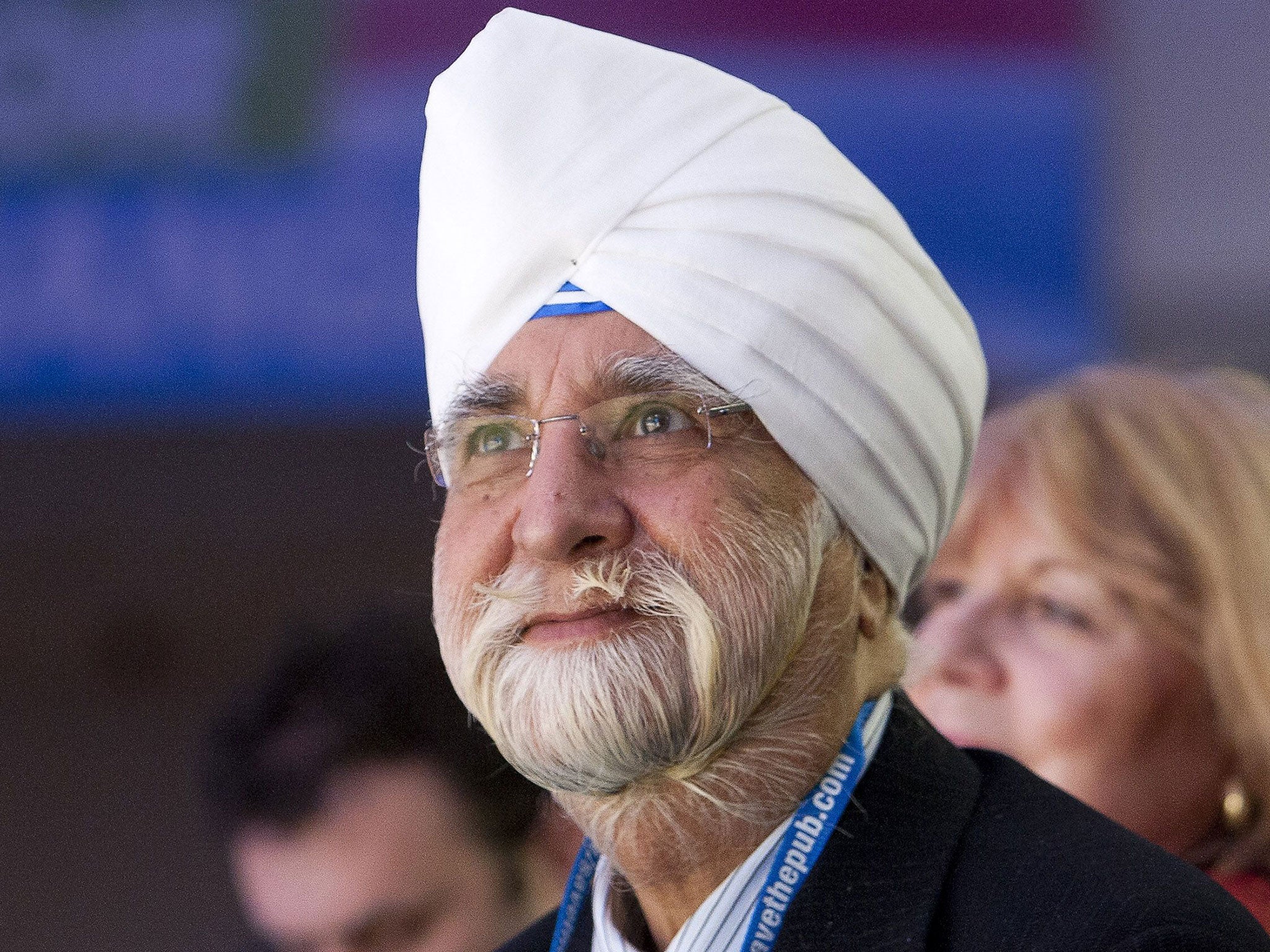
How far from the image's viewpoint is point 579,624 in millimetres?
1938

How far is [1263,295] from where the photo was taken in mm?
3514

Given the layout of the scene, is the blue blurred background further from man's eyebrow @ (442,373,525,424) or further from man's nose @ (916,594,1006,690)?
man's eyebrow @ (442,373,525,424)

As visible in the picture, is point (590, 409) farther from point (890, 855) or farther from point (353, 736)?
point (353, 736)

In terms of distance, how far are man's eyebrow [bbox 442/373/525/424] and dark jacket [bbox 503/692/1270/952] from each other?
744mm

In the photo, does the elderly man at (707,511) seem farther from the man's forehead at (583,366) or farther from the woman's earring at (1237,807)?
the woman's earring at (1237,807)

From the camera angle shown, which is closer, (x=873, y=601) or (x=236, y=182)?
(x=873, y=601)

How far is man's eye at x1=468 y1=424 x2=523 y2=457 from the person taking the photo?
2117 millimetres

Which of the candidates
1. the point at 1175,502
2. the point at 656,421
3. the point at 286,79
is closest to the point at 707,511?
the point at 656,421

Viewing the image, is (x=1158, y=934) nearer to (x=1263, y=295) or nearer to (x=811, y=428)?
(x=811, y=428)

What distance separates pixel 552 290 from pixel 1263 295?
7.08 ft

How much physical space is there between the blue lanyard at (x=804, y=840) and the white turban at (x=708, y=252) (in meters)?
0.32

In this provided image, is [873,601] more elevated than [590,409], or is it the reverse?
[590,409]

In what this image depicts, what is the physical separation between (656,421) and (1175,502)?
1.73 m

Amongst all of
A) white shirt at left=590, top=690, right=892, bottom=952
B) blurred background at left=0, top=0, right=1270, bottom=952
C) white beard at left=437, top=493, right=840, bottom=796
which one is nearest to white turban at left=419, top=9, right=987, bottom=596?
white beard at left=437, top=493, right=840, bottom=796
